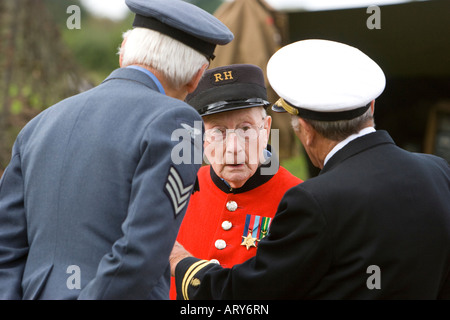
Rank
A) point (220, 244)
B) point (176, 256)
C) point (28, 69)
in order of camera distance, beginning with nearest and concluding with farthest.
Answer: point (176, 256) < point (220, 244) < point (28, 69)

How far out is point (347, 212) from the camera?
5.74ft

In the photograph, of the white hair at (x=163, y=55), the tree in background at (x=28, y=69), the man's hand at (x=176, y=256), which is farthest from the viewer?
the tree in background at (x=28, y=69)

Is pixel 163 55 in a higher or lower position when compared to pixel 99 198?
higher

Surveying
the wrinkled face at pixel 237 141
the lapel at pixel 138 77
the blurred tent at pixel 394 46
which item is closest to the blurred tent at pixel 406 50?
the blurred tent at pixel 394 46

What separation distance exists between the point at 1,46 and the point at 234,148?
451 centimetres

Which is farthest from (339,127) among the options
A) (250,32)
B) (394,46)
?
(250,32)

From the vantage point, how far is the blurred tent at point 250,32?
5.85 m

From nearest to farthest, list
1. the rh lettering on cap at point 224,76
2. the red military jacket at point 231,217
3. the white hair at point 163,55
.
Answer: the white hair at point 163,55 → the red military jacket at point 231,217 → the rh lettering on cap at point 224,76

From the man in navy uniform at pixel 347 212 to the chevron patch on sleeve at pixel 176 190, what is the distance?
0.32 meters

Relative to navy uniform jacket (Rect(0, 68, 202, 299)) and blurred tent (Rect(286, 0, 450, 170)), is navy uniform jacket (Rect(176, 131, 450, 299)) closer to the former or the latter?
navy uniform jacket (Rect(0, 68, 202, 299))

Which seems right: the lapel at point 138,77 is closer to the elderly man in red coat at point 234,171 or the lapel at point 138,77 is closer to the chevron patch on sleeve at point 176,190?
the chevron patch on sleeve at point 176,190

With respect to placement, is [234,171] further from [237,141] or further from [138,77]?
[138,77]

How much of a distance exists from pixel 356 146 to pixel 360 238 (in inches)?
12.8

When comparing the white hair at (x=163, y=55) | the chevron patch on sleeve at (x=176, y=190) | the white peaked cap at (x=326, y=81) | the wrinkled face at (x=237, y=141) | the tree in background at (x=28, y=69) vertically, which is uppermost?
the white hair at (x=163, y=55)
